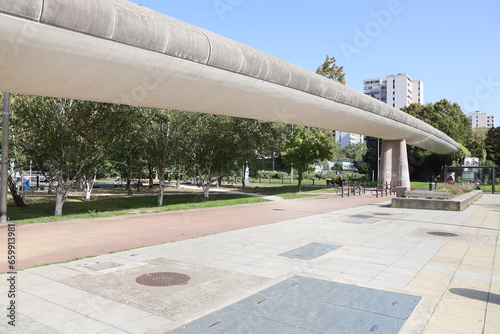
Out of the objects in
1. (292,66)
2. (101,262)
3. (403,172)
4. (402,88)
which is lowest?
(101,262)

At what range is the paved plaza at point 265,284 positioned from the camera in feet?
16.5

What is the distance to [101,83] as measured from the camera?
10906 mm

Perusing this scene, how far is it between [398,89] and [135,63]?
169 meters

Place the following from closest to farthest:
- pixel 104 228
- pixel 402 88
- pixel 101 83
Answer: pixel 101 83 < pixel 104 228 < pixel 402 88

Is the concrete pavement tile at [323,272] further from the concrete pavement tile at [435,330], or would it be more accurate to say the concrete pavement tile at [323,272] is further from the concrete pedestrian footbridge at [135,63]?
the concrete pedestrian footbridge at [135,63]

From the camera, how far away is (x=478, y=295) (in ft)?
20.3

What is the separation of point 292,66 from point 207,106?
14.5 ft

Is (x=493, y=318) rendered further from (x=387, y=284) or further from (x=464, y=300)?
(x=387, y=284)

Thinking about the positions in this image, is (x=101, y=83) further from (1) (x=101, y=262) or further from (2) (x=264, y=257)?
(2) (x=264, y=257)

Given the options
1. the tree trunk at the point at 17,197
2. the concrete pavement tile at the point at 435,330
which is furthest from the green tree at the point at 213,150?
the concrete pavement tile at the point at 435,330

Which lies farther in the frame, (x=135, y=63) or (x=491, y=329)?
(x=135, y=63)

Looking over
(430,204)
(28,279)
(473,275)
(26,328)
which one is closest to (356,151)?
(430,204)

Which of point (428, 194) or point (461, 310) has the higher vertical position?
point (428, 194)

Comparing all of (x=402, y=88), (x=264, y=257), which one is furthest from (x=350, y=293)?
(x=402, y=88)
